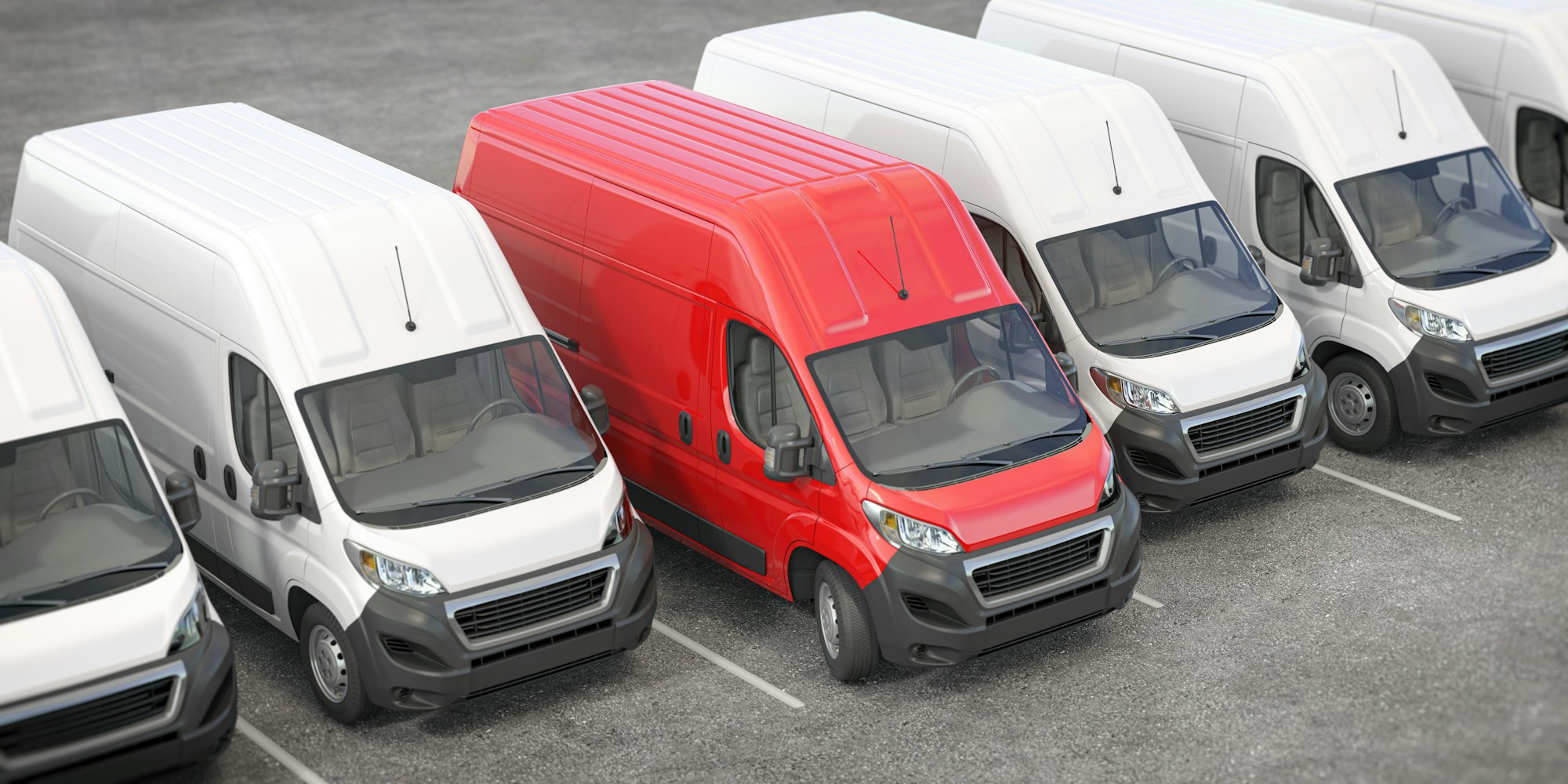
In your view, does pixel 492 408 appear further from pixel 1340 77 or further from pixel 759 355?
pixel 1340 77

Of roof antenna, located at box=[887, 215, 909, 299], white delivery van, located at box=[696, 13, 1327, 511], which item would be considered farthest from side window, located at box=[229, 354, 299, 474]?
white delivery van, located at box=[696, 13, 1327, 511]

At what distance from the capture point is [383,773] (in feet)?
29.8

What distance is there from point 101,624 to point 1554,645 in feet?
26.3

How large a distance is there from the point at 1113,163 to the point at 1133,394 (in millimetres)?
1748

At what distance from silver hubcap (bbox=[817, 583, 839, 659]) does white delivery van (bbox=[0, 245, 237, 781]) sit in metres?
3.32

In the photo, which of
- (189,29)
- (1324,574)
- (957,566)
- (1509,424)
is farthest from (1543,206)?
(189,29)

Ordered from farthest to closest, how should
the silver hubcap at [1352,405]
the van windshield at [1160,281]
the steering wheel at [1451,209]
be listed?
the steering wheel at [1451,209]
the silver hubcap at [1352,405]
the van windshield at [1160,281]

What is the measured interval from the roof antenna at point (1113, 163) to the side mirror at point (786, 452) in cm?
346

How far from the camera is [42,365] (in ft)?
29.4

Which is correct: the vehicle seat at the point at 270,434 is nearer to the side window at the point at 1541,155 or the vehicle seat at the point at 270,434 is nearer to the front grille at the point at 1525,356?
the front grille at the point at 1525,356

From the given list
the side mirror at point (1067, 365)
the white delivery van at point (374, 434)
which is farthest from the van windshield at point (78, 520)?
the side mirror at point (1067, 365)

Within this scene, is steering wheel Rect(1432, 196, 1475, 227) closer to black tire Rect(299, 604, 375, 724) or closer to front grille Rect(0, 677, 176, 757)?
black tire Rect(299, 604, 375, 724)

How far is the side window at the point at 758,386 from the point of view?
996 cm

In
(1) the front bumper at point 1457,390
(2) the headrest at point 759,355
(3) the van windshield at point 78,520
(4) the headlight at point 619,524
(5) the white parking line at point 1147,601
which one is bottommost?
(5) the white parking line at point 1147,601
